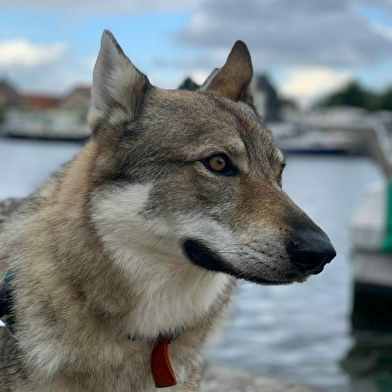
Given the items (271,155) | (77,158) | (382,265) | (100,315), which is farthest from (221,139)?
(382,265)

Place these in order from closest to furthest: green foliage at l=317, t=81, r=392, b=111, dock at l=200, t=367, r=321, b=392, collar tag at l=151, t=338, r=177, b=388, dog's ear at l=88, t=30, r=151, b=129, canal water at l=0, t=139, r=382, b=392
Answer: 1. collar tag at l=151, t=338, r=177, b=388
2. dog's ear at l=88, t=30, r=151, b=129
3. dock at l=200, t=367, r=321, b=392
4. canal water at l=0, t=139, r=382, b=392
5. green foliage at l=317, t=81, r=392, b=111

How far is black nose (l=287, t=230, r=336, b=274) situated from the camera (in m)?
2.59

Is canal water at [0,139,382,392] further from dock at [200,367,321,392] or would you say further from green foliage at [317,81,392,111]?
green foliage at [317,81,392,111]

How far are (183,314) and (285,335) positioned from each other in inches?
315

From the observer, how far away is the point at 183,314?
9.57 feet

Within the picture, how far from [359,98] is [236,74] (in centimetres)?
11096

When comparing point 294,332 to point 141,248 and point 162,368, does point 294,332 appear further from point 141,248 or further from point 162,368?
point 141,248

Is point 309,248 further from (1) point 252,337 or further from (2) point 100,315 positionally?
(1) point 252,337

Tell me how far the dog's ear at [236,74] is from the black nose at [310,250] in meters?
1.33

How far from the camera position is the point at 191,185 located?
2871 millimetres

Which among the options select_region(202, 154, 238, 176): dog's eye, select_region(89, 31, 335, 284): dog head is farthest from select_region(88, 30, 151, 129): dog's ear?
select_region(202, 154, 238, 176): dog's eye

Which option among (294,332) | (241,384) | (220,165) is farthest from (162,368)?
(294,332)

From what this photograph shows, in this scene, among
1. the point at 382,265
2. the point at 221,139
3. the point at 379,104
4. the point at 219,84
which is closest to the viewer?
the point at 221,139

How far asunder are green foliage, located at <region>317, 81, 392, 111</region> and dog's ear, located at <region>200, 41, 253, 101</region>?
341 feet
